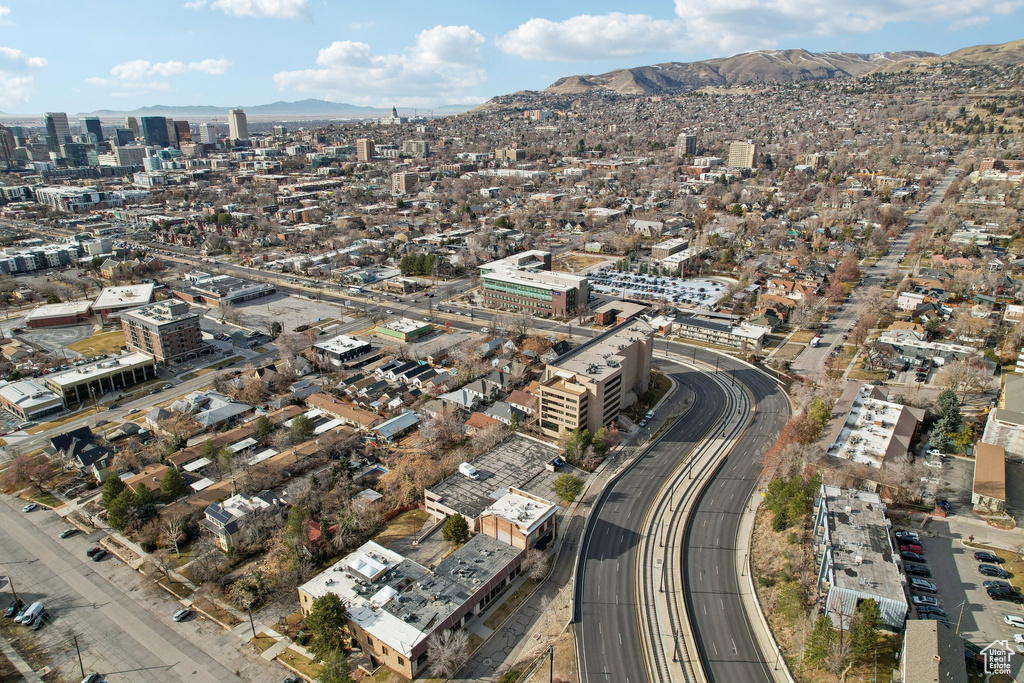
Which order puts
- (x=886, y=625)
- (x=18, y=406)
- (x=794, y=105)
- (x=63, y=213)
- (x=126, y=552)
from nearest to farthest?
(x=886, y=625) < (x=126, y=552) < (x=18, y=406) < (x=63, y=213) < (x=794, y=105)

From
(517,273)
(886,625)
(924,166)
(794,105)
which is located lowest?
(886,625)


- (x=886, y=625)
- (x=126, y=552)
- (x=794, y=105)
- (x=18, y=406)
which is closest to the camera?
(x=886, y=625)

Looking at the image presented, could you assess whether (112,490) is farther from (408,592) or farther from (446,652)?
(446,652)

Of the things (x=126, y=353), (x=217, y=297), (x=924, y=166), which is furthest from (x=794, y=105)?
(x=126, y=353)

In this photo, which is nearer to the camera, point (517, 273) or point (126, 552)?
point (126, 552)

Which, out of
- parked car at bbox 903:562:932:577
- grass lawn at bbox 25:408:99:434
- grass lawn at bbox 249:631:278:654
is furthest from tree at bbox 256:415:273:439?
parked car at bbox 903:562:932:577

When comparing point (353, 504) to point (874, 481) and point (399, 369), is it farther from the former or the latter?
point (874, 481)

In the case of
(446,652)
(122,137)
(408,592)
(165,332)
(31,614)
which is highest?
(122,137)

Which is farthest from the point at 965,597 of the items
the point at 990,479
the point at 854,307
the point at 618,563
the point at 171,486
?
the point at 854,307
